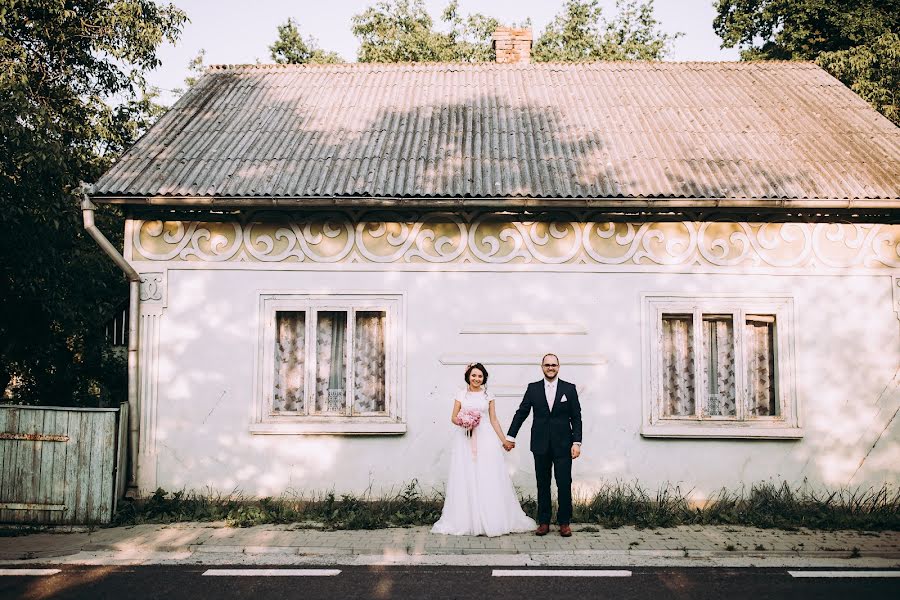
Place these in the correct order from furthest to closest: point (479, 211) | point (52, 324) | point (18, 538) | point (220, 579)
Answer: point (52, 324)
point (479, 211)
point (18, 538)
point (220, 579)

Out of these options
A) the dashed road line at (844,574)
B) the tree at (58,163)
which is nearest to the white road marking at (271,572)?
the dashed road line at (844,574)

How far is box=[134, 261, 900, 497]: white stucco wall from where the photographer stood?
8.59m

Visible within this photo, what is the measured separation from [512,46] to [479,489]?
400 inches

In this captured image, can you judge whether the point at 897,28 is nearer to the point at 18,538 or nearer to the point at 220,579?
the point at 220,579

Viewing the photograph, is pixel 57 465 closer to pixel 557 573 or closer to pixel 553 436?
pixel 553 436

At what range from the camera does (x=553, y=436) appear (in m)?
7.49

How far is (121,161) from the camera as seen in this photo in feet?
30.1

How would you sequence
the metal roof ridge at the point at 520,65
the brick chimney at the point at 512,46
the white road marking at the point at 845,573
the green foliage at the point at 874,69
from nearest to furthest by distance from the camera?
the white road marking at the point at 845,573 < the metal roof ridge at the point at 520,65 < the brick chimney at the point at 512,46 < the green foliage at the point at 874,69

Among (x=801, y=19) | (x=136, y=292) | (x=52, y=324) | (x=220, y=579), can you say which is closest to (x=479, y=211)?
(x=136, y=292)

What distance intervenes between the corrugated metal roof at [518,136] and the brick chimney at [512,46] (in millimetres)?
1457

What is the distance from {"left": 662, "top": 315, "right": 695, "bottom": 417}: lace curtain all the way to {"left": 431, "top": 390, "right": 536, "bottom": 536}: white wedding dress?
2486 millimetres

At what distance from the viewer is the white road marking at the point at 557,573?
6125 mm

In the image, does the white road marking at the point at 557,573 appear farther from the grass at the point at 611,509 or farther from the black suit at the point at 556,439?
the grass at the point at 611,509

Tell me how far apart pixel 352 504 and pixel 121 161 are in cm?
544
